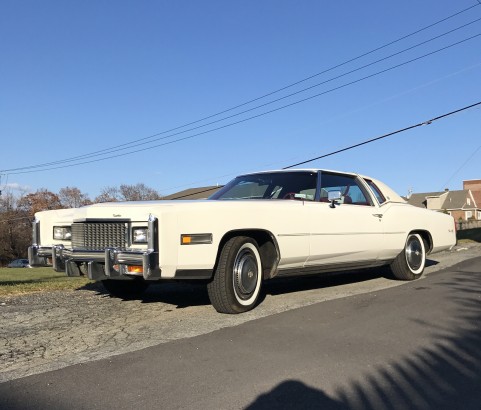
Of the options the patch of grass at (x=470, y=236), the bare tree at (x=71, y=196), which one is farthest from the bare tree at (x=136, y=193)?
the patch of grass at (x=470, y=236)

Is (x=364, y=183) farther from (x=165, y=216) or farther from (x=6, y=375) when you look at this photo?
(x=6, y=375)

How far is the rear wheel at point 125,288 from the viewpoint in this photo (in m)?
6.74

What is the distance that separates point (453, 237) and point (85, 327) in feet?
23.4

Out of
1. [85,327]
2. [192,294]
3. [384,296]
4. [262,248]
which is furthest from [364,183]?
[85,327]

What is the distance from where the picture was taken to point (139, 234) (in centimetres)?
503

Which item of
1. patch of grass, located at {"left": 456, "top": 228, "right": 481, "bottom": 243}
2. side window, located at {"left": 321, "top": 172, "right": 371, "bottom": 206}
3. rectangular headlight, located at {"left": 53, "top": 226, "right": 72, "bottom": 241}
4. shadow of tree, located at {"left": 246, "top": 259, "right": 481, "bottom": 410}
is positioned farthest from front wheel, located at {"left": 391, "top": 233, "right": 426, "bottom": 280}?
patch of grass, located at {"left": 456, "top": 228, "right": 481, "bottom": 243}

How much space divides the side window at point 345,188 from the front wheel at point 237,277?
5.36 ft

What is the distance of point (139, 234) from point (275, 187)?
2357 mm

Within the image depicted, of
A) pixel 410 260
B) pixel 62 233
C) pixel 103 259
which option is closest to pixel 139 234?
pixel 103 259

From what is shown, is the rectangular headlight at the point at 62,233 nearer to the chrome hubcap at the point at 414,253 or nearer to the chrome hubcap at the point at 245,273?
the chrome hubcap at the point at 245,273

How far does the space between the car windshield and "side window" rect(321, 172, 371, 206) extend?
8.0 inches

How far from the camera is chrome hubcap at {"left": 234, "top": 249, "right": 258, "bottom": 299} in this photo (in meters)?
5.46

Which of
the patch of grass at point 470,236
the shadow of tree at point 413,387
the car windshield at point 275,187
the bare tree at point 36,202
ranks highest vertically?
the bare tree at point 36,202

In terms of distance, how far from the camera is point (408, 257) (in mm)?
8055
